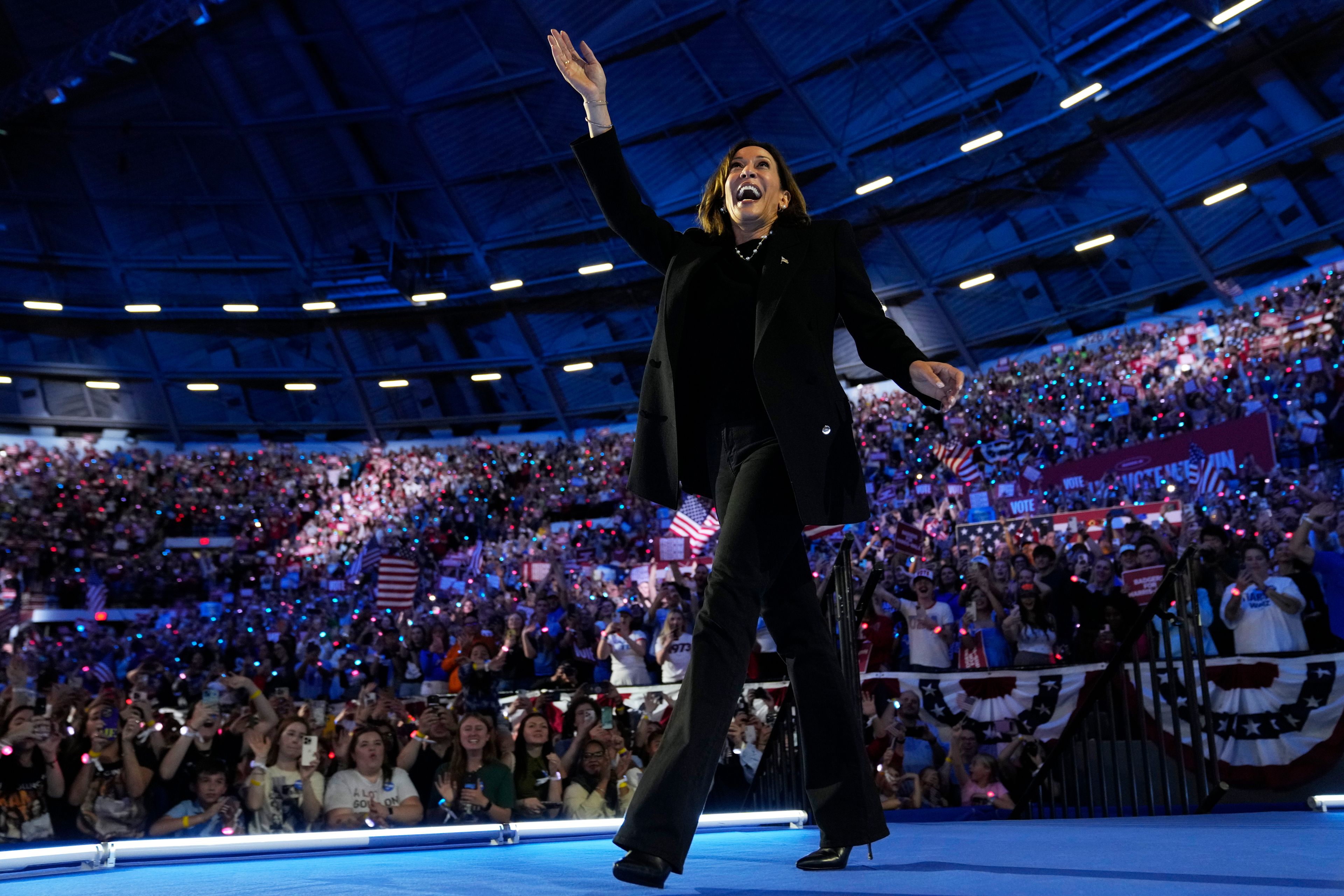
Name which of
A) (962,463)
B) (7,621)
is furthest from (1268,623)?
(7,621)

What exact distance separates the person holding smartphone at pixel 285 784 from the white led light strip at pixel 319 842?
2113 millimetres

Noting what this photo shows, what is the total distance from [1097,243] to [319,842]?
834 inches

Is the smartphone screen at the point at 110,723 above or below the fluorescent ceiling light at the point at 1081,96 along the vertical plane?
below

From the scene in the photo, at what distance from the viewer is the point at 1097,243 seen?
2128 centimetres

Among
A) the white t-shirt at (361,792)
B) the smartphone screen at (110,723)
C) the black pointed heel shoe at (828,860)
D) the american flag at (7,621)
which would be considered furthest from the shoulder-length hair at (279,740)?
the american flag at (7,621)

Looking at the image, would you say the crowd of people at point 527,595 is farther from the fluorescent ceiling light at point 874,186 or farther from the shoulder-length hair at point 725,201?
the fluorescent ceiling light at point 874,186

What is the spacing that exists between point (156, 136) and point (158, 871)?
26.0 metres

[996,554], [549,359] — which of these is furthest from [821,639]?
[549,359]

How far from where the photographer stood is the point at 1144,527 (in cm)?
919

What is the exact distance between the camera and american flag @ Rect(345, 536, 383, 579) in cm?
1989

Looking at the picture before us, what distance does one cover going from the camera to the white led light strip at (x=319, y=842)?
2.76 meters

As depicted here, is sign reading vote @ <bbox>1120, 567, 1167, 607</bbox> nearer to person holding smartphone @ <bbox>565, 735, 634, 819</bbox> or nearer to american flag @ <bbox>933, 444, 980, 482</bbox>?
person holding smartphone @ <bbox>565, 735, 634, 819</bbox>

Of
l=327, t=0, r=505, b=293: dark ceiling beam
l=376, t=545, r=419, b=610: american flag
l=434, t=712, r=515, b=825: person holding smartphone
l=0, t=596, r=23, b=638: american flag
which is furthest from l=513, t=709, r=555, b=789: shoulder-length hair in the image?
l=327, t=0, r=505, b=293: dark ceiling beam

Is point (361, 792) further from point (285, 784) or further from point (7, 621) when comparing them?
point (7, 621)
